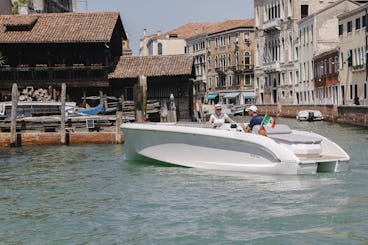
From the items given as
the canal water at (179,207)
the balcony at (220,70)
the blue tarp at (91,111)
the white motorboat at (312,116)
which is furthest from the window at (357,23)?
the balcony at (220,70)

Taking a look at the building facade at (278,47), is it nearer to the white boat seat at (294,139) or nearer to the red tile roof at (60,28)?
the red tile roof at (60,28)

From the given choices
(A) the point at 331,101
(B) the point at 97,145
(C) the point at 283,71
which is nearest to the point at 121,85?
(B) the point at 97,145

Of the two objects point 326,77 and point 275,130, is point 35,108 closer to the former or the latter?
point 275,130

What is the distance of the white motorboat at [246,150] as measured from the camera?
1460 cm

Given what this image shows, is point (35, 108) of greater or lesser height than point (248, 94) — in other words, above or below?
below

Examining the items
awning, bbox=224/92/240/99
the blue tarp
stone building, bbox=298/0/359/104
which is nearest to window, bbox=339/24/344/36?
stone building, bbox=298/0/359/104

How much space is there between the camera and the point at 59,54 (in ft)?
134

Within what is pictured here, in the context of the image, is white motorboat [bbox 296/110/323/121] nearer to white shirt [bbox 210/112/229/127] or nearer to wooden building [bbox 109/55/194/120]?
wooden building [bbox 109/55/194/120]

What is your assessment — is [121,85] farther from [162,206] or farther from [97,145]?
[162,206]

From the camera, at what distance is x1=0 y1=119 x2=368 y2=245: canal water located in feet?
31.8

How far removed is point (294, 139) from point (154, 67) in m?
25.7

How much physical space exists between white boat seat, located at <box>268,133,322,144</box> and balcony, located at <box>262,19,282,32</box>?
5894cm

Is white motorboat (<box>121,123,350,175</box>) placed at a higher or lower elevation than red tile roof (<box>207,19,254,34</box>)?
lower

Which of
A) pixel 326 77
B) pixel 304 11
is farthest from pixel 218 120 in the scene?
pixel 304 11
